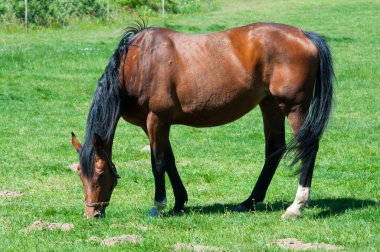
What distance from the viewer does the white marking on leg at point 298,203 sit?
306 inches

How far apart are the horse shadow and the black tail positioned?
0.51 meters

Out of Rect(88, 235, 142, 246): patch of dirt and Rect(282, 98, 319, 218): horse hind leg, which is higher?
Rect(282, 98, 319, 218): horse hind leg

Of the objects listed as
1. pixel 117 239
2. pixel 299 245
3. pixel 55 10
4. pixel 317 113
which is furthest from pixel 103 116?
pixel 55 10

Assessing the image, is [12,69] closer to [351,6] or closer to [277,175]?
[277,175]

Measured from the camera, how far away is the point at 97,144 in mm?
7645

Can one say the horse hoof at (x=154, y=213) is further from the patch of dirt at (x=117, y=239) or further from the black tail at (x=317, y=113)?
the black tail at (x=317, y=113)

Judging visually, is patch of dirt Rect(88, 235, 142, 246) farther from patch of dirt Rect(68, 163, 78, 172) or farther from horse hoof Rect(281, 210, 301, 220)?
patch of dirt Rect(68, 163, 78, 172)

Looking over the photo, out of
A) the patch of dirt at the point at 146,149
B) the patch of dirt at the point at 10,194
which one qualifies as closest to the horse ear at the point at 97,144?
the patch of dirt at the point at 10,194

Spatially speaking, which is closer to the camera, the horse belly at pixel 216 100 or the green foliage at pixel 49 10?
the horse belly at pixel 216 100

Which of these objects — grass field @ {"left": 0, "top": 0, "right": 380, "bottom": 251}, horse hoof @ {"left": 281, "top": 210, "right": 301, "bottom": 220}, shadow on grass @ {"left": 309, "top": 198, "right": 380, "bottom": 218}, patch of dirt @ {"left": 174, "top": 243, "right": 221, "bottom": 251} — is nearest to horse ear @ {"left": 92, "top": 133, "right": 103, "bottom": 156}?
grass field @ {"left": 0, "top": 0, "right": 380, "bottom": 251}

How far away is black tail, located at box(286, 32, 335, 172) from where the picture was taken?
7945mm

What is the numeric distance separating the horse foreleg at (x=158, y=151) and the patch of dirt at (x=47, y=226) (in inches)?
37.4

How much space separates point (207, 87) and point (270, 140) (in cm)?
101

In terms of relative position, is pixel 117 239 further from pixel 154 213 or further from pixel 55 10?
pixel 55 10
